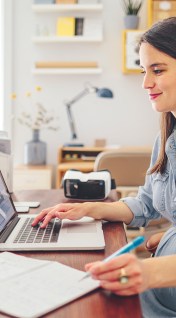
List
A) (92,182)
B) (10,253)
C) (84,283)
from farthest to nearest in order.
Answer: (92,182)
(10,253)
(84,283)

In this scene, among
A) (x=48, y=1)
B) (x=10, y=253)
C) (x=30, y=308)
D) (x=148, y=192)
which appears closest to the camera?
(x=30, y=308)

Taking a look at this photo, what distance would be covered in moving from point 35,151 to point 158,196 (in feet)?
9.00

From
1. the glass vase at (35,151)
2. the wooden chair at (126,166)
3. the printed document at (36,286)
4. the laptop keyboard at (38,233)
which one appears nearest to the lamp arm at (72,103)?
the glass vase at (35,151)

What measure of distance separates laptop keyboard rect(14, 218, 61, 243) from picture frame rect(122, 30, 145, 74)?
9.59 ft

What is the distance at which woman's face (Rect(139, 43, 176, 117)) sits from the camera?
4.16 ft

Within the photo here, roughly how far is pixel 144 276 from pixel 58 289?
150 millimetres

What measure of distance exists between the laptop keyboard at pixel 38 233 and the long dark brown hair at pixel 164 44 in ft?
1.15

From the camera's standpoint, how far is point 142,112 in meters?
4.25

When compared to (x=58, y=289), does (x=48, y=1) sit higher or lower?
higher

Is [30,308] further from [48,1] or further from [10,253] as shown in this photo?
[48,1]

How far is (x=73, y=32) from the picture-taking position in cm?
411

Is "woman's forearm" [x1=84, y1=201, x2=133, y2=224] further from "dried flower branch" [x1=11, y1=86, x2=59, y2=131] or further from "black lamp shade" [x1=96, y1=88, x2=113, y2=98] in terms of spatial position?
"dried flower branch" [x1=11, y1=86, x2=59, y2=131]

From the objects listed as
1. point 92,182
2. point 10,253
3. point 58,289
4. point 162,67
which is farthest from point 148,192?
point 58,289

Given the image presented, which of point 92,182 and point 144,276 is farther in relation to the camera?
point 92,182
